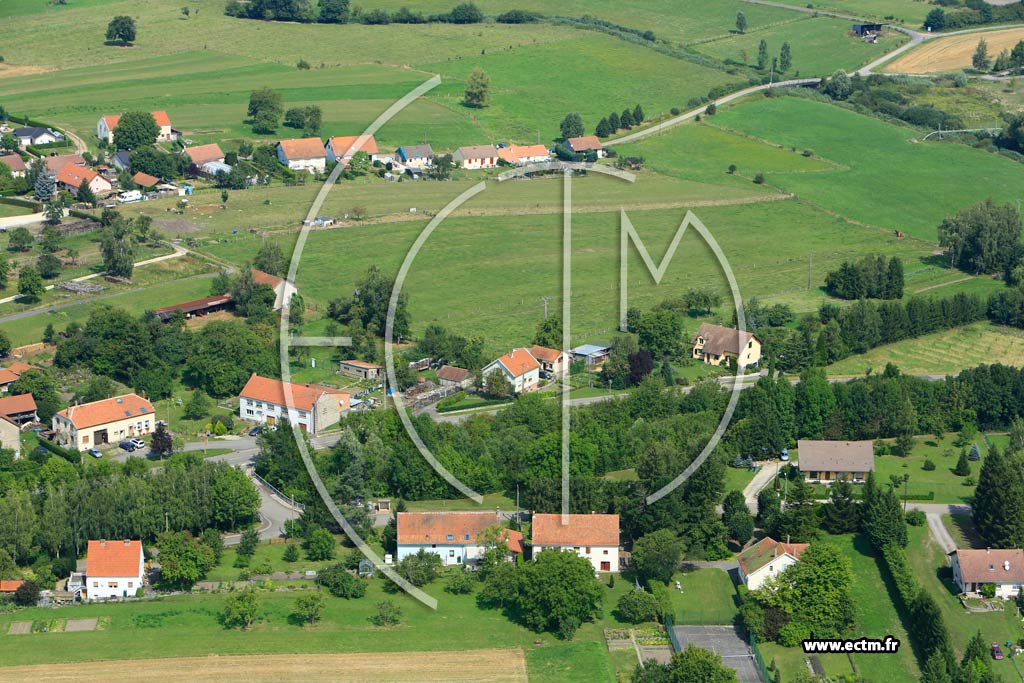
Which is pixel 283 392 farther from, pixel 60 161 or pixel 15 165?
pixel 15 165

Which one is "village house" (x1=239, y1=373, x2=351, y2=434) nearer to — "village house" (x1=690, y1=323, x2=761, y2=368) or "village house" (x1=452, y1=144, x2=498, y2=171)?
"village house" (x1=690, y1=323, x2=761, y2=368)

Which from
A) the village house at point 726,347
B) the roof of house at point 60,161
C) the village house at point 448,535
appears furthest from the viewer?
the roof of house at point 60,161

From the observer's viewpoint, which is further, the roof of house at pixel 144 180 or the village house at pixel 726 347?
the roof of house at pixel 144 180

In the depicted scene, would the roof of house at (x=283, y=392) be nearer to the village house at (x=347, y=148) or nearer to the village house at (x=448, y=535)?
the village house at (x=448, y=535)

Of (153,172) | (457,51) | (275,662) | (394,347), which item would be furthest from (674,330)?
(457,51)

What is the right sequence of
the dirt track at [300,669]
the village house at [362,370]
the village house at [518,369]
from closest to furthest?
the dirt track at [300,669]
the village house at [518,369]
the village house at [362,370]

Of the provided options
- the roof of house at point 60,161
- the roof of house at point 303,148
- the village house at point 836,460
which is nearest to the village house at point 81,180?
the roof of house at point 60,161

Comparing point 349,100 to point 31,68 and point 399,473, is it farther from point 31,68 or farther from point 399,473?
point 399,473
